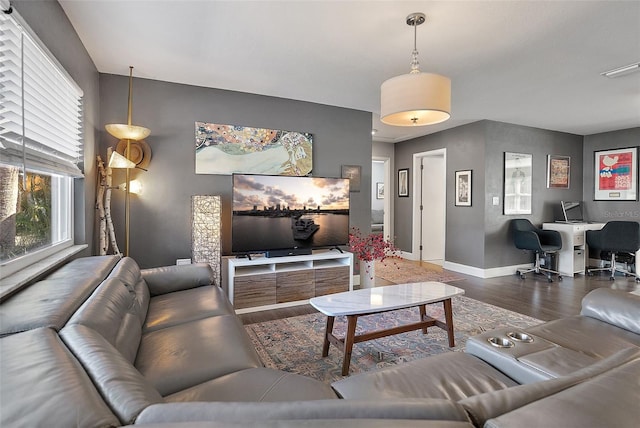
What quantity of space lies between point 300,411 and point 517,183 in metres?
5.78

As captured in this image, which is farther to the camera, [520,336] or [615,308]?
[615,308]

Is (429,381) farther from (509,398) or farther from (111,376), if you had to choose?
(111,376)

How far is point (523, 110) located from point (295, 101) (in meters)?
3.10

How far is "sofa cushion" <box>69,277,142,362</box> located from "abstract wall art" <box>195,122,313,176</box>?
2007 millimetres

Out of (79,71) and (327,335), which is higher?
(79,71)

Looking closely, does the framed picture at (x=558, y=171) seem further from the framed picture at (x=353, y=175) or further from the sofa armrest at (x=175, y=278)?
the sofa armrest at (x=175, y=278)

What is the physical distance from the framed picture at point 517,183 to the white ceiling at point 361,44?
139 cm

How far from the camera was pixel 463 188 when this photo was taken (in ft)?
17.5

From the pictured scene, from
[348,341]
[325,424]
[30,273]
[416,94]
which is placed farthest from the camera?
[348,341]

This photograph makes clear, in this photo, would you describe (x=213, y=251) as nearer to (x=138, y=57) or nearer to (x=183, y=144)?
(x=183, y=144)

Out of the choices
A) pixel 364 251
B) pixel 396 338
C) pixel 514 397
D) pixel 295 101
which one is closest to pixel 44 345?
pixel 514 397

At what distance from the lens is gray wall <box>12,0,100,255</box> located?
1818 mm

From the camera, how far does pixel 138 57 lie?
286cm

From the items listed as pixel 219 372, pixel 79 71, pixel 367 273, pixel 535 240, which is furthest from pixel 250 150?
pixel 535 240
